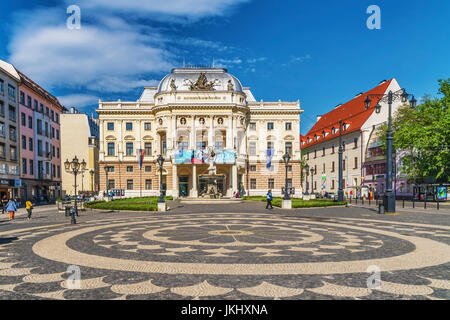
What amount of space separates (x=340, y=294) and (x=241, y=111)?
52030 mm

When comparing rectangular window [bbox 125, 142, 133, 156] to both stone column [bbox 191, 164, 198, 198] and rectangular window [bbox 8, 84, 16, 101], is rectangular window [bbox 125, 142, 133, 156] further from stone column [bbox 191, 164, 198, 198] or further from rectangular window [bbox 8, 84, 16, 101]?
rectangular window [bbox 8, 84, 16, 101]

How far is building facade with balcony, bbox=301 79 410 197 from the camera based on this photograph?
50.2 meters

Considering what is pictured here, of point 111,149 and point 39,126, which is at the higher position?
point 39,126

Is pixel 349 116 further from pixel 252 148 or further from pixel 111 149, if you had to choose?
pixel 111 149

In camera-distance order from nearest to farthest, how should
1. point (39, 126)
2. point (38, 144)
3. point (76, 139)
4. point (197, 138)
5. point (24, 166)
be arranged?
point (24, 166), point (38, 144), point (39, 126), point (197, 138), point (76, 139)

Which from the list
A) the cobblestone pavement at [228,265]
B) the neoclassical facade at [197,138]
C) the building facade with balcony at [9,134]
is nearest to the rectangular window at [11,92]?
the building facade with balcony at [9,134]

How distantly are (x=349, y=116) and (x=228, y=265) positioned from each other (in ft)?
197

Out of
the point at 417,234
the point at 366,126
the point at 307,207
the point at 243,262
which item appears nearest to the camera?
the point at 243,262

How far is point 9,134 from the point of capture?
133ft

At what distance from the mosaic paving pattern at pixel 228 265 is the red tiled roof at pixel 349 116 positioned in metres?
44.0

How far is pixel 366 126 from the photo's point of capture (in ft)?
171

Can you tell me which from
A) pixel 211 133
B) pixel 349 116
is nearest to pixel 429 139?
pixel 349 116

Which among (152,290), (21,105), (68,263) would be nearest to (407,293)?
(152,290)
